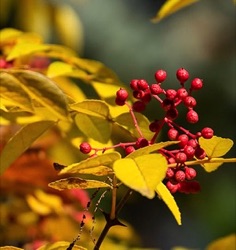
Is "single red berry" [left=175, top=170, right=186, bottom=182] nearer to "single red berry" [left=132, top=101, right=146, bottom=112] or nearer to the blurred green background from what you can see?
"single red berry" [left=132, top=101, right=146, bottom=112]

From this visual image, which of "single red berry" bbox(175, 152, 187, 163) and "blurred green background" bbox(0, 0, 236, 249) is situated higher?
"single red berry" bbox(175, 152, 187, 163)

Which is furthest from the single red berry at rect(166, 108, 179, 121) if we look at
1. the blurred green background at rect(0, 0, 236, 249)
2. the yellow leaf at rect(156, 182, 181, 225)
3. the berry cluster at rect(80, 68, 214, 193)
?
the blurred green background at rect(0, 0, 236, 249)

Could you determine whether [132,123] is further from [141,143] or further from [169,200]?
[169,200]

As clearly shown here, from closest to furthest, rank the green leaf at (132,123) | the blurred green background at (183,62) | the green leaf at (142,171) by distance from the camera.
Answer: the green leaf at (142,171), the green leaf at (132,123), the blurred green background at (183,62)

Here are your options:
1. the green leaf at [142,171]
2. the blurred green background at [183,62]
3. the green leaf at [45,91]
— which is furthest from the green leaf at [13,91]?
the blurred green background at [183,62]

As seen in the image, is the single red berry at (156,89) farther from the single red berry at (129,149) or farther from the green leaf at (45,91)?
the green leaf at (45,91)

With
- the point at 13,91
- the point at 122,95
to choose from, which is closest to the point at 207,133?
the point at 122,95
